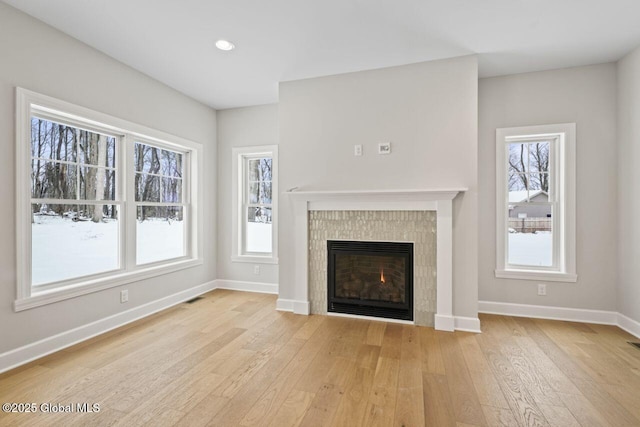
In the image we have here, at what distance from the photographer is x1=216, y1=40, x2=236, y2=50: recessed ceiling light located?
9.12 ft

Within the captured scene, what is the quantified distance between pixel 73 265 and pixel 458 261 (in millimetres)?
3717

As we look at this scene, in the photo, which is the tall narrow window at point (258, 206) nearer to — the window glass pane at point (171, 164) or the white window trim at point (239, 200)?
the white window trim at point (239, 200)

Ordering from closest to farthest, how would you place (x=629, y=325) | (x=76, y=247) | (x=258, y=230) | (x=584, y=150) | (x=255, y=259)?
(x=76, y=247), (x=629, y=325), (x=584, y=150), (x=255, y=259), (x=258, y=230)

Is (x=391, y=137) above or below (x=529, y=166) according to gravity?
above

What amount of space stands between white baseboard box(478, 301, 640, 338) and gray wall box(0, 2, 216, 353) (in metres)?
3.92

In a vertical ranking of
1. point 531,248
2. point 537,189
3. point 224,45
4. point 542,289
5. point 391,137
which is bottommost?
point 542,289

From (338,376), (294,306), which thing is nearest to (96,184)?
(294,306)

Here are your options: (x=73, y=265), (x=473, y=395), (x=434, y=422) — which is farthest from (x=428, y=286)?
(x=73, y=265)

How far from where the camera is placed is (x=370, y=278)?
3404mm

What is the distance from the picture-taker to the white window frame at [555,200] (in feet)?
10.7

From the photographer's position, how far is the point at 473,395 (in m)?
1.94

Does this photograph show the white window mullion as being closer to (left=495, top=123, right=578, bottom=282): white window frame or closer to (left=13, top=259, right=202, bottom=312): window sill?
(left=13, top=259, right=202, bottom=312): window sill

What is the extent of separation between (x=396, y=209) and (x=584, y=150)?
7.00ft

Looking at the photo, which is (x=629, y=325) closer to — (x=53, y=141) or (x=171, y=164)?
(x=171, y=164)
